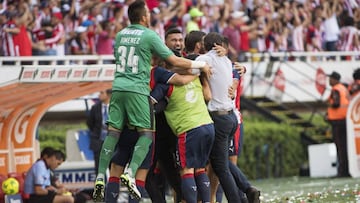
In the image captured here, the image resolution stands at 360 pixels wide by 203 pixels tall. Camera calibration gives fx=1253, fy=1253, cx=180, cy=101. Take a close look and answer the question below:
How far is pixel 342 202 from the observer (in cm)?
1591

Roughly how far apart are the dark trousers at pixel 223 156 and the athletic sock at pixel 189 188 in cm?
47

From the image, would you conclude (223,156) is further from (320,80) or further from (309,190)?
(320,80)

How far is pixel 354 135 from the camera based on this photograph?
904 inches

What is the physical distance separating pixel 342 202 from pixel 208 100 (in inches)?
119

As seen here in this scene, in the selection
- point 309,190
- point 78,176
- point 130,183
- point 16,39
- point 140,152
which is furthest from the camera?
point 16,39

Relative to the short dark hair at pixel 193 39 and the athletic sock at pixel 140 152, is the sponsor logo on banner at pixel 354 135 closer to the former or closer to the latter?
the short dark hair at pixel 193 39

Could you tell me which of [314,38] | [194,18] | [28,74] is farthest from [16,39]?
[314,38]

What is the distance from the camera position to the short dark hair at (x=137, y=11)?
13172mm

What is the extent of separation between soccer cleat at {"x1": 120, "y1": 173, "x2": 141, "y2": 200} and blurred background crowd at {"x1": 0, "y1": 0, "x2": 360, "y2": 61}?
32.5ft

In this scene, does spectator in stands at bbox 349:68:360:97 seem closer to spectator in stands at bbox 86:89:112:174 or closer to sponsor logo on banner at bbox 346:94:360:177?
sponsor logo on banner at bbox 346:94:360:177

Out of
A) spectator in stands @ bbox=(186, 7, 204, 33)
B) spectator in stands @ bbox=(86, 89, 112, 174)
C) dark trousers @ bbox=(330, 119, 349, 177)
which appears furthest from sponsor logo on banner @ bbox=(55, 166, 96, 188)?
spectator in stands @ bbox=(186, 7, 204, 33)

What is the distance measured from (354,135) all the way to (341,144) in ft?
0.99

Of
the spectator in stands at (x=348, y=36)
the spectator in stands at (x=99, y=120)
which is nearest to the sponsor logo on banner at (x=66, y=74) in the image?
the spectator in stands at (x=99, y=120)

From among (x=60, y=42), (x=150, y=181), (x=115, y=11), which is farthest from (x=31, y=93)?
(x=115, y=11)
